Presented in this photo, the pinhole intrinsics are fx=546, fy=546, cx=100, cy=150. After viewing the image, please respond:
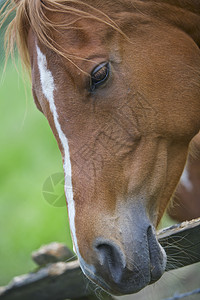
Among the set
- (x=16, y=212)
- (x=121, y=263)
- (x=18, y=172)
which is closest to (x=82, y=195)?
(x=121, y=263)

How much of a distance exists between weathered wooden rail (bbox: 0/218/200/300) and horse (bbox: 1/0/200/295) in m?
0.09

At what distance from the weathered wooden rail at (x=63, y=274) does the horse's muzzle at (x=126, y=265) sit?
11 cm

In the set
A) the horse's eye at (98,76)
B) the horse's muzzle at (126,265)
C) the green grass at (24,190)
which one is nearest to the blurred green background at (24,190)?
the green grass at (24,190)

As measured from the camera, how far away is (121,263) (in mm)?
2082

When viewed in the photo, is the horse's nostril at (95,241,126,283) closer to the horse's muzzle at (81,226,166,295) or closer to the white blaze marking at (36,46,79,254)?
the horse's muzzle at (81,226,166,295)

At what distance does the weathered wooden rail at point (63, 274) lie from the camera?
225 cm

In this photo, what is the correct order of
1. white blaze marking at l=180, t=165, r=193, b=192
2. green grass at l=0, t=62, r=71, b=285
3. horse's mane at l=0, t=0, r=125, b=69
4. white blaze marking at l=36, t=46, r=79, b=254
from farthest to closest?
green grass at l=0, t=62, r=71, b=285 → white blaze marking at l=180, t=165, r=193, b=192 → horse's mane at l=0, t=0, r=125, b=69 → white blaze marking at l=36, t=46, r=79, b=254

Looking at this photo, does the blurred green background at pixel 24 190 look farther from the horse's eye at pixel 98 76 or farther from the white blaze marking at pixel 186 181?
the horse's eye at pixel 98 76

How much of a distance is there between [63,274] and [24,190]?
13.3 feet

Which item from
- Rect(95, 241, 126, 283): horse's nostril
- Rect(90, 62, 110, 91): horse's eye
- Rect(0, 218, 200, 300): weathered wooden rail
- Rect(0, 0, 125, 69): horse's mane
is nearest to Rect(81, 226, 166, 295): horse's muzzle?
Rect(95, 241, 126, 283): horse's nostril

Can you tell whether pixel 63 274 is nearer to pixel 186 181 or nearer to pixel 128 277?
pixel 128 277

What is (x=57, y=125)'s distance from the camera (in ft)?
7.64

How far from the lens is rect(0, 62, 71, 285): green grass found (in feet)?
17.8

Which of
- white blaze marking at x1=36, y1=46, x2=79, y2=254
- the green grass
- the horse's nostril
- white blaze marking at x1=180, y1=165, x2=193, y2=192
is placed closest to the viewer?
the horse's nostril
